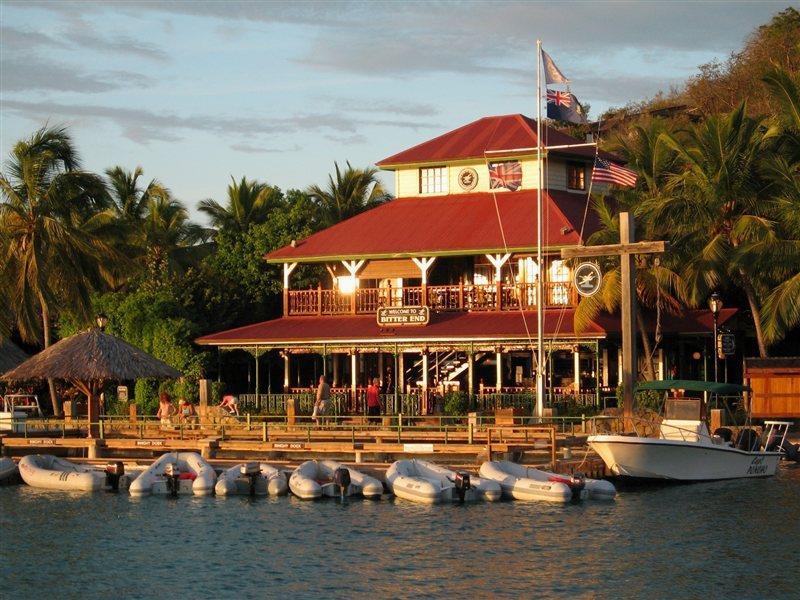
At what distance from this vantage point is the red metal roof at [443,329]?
4381 cm

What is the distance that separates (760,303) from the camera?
45.1 metres

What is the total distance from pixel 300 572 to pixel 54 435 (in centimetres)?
1627

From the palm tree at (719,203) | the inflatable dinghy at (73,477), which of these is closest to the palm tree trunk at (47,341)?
the inflatable dinghy at (73,477)

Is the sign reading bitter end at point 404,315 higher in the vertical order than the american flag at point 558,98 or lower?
lower

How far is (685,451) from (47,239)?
2392 cm

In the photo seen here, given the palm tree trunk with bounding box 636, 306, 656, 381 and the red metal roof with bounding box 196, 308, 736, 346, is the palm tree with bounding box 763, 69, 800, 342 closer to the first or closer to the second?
the red metal roof with bounding box 196, 308, 736, 346

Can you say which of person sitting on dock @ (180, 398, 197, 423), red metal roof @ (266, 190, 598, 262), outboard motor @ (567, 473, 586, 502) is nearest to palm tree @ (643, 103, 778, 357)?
red metal roof @ (266, 190, 598, 262)

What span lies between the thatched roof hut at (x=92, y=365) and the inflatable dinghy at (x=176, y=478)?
4.71m

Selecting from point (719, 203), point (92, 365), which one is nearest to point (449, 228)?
point (719, 203)

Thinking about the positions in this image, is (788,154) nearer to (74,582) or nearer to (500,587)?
(500,587)

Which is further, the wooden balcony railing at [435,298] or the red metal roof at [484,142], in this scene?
the red metal roof at [484,142]

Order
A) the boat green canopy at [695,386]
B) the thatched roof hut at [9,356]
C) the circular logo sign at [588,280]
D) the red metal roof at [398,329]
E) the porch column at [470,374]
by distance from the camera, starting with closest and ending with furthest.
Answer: the boat green canopy at [695,386]
the circular logo sign at [588,280]
the red metal roof at [398,329]
the porch column at [470,374]
the thatched roof hut at [9,356]

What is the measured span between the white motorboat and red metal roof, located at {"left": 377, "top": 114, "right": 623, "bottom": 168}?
1711cm

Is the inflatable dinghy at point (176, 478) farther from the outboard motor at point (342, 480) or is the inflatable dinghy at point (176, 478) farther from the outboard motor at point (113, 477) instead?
the outboard motor at point (342, 480)
